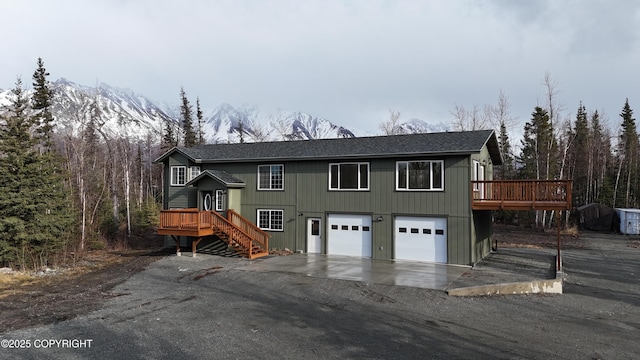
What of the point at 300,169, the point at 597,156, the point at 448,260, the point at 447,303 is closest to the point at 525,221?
the point at 597,156

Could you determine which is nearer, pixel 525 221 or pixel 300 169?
pixel 300 169

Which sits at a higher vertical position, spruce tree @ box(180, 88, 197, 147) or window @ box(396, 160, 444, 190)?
spruce tree @ box(180, 88, 197, 147)

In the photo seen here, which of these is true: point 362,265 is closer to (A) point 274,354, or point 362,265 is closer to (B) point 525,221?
(A) point 274,354

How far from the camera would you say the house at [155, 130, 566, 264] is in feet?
53.2

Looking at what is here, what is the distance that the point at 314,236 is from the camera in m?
19.2

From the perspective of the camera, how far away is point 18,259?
51.5 feet

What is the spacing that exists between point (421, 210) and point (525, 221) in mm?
24998

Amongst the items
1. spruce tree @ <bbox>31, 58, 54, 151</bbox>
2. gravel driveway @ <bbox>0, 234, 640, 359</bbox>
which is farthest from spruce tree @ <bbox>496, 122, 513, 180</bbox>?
spruce tree @ <bbox>31, 58, 54, 151</bbox>

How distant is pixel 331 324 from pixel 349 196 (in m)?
10.2

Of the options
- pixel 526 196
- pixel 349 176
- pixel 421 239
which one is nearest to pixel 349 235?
pixel 349 176

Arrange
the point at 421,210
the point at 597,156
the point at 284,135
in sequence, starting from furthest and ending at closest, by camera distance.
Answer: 1. the point at 284,135
2. the point at 597,156
3. the point at 421,210

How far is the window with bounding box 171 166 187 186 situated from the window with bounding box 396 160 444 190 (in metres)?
12.1

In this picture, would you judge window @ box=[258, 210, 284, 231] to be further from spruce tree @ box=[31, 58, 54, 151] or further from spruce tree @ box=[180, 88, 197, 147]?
spruce tree @ box=[180, 88, 197, 147]

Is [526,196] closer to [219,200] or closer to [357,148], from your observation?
[357,148]
